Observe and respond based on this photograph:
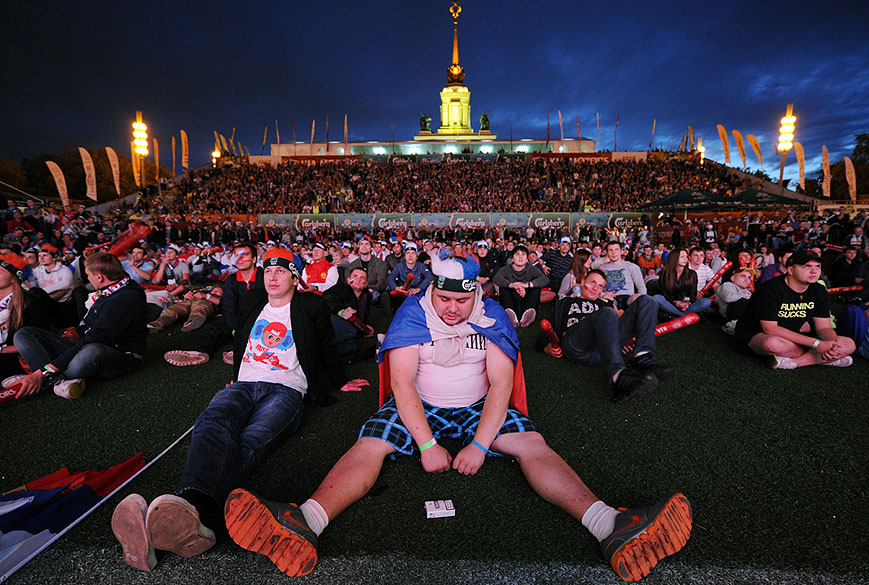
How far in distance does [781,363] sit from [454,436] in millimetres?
4130

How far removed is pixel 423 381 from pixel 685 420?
2.42m

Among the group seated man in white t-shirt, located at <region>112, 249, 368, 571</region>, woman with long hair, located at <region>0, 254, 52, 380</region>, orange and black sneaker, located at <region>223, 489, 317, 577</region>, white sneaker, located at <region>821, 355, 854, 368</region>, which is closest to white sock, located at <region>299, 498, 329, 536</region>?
orange and black sneaker, located at <region>223, 489, 317, 577</region>

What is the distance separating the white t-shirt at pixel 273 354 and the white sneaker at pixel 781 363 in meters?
5.05

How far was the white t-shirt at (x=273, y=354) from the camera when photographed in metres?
2.96

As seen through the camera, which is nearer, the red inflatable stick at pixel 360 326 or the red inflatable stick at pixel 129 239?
the red inflatable stick at pixel 360 326

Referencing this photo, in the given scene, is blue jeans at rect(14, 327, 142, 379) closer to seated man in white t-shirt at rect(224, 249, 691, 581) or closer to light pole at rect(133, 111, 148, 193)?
seated man in white t-shirt at rect(224, 249, 691, 581)

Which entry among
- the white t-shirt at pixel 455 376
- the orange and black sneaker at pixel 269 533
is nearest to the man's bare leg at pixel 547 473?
the white t-shirt at pixel 455 376

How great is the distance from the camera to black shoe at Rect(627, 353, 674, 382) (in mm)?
3523

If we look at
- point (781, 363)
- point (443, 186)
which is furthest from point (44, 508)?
point (443, 186)

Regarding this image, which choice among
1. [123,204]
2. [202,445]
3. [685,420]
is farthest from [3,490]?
[123,204]

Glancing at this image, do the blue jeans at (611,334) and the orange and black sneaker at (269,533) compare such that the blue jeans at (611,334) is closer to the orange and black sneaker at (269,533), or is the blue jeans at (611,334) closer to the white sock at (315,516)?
the white sock at (315,516)

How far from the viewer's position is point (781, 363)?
4277mm

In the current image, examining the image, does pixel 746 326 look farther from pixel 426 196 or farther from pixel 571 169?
pixel 571 169

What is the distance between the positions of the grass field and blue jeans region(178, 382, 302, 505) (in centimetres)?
28
